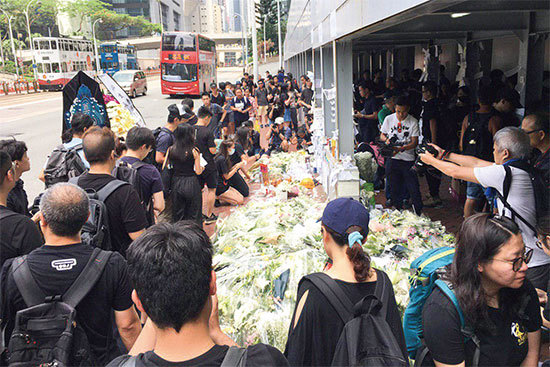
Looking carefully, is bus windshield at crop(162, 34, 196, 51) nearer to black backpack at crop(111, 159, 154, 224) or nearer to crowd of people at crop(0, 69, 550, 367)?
crowd of people at crop(0, 69, 550, 367)

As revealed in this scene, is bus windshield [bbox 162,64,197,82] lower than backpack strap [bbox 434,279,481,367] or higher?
higher

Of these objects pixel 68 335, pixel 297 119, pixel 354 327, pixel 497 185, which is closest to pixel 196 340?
pixel 354 327

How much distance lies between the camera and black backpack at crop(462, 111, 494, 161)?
6.27m

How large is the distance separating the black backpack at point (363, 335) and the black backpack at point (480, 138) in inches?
187

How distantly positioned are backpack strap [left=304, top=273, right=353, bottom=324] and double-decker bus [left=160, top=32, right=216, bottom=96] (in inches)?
1265

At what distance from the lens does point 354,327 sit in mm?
2021

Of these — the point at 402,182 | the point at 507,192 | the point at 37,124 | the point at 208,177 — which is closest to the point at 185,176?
the point at 208,177

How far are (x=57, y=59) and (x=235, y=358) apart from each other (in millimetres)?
43736

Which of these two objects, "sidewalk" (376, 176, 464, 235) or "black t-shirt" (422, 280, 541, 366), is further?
"sidewalk" (376, 176, 464, 235)

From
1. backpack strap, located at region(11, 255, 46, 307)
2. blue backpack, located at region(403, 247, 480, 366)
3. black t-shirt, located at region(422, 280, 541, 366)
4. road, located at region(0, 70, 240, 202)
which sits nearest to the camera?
black t-shirt, located at region(422, 280, 541, 366)

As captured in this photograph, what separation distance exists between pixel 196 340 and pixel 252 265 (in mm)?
3212

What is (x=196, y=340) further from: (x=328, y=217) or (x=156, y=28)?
(x=156, y=28)

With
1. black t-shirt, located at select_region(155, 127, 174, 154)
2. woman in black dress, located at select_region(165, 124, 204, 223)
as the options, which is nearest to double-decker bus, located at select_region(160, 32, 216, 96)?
black t-shirt, located at select_region(155, 127, 174, 154)

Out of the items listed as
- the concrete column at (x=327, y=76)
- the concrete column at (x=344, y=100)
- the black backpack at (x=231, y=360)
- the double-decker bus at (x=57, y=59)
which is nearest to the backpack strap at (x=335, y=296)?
the black backpack at (x=231, y=360)
